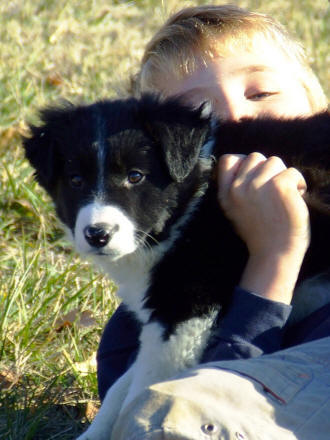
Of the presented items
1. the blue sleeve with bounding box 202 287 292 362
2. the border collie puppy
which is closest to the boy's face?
the border collie puppy

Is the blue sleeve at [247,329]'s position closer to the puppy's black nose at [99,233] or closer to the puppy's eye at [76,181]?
the puppy's black nose at [99,233]

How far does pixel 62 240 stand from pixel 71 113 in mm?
1965

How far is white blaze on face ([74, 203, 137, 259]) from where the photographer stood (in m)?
2.51

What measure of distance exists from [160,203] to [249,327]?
0.53 meters

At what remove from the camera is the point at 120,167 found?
261 centimetres

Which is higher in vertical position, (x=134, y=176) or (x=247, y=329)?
(x=134, y=176)

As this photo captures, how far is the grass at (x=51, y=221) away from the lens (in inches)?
129

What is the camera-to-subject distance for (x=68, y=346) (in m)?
3.73

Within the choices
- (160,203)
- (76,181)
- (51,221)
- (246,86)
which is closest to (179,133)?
(160,203)

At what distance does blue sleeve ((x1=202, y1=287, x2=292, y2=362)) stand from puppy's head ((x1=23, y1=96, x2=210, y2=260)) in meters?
0.38

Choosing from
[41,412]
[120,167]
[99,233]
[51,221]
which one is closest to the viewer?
[99,233]

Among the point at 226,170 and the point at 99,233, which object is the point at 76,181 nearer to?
the point at 99,233

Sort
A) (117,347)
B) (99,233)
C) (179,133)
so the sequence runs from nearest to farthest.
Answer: (99,233)
(179,133)
(117,347)

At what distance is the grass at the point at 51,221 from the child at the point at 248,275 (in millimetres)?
321
